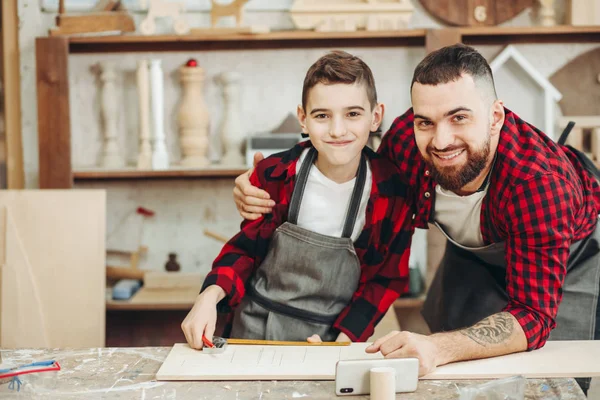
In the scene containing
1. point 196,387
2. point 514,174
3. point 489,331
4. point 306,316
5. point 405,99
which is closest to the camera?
point 196,387

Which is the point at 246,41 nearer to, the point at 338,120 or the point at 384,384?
the point at 338,120

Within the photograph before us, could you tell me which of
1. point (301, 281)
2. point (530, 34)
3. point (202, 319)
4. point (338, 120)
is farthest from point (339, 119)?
point (530, 34)

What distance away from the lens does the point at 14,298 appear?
2.85 metres

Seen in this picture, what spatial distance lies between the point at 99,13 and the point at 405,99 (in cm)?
142

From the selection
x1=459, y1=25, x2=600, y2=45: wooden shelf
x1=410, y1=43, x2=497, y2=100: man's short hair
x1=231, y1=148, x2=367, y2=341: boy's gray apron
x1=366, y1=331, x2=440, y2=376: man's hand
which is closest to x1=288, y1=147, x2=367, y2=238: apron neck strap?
x1=231, y1=148, x2=367, y2=341: boy's gray apron

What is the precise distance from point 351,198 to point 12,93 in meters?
2.10

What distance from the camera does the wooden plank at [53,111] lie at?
9.82 ft

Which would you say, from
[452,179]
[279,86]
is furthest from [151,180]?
[452,179]

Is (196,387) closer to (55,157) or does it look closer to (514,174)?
(514,174)

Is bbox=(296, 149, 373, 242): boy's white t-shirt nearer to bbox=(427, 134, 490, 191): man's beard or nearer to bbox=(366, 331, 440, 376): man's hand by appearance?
bbox=(427, 134, 490, 191): man's beard

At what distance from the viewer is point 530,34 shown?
321 centimetres

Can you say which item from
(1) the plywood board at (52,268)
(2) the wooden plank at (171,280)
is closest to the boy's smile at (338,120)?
(1) the plywood board at (52,268)

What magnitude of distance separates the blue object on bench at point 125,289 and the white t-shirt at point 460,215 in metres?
1.67

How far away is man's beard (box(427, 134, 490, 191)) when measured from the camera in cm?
165
